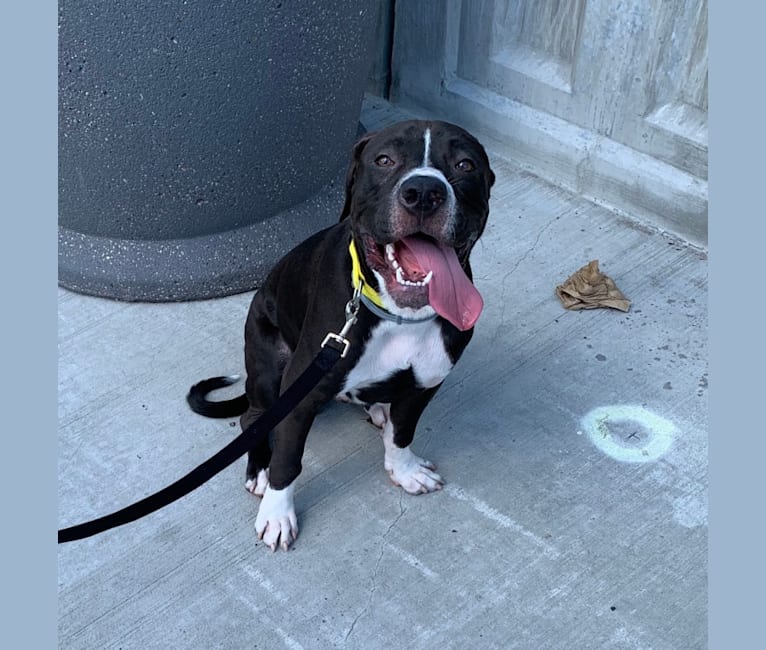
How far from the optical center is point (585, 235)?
495cm

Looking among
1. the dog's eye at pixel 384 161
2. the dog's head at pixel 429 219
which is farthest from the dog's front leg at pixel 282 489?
the dog's eye at pixel 384 161

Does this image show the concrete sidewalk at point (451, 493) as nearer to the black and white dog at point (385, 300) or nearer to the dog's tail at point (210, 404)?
the dog's tail at point (210, 404)

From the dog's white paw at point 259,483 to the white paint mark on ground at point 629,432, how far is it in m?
1.17

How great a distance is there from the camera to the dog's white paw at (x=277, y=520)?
348 cm

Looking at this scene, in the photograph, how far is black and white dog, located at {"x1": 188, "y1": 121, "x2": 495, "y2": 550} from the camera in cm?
293

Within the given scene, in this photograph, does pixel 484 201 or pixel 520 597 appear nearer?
pixel 484 201

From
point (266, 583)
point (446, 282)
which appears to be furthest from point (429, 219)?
point (266, 583)

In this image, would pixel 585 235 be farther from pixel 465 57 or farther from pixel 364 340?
pixel 364 340

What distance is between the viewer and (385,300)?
3.10 meters

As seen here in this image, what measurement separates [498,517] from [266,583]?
0.80 m

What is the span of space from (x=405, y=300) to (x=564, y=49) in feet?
8.45

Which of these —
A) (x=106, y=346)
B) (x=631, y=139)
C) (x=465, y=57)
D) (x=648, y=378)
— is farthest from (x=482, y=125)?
(x=106, y=346)

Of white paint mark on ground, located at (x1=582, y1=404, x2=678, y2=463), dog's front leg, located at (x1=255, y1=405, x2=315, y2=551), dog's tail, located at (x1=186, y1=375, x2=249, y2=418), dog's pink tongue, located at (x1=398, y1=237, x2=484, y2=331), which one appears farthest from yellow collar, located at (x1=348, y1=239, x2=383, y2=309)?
white paint mark on ground, located at (x1=582, y1=404, x2=678, y2=463)

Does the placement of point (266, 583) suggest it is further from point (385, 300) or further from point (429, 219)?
point (429, 219)
